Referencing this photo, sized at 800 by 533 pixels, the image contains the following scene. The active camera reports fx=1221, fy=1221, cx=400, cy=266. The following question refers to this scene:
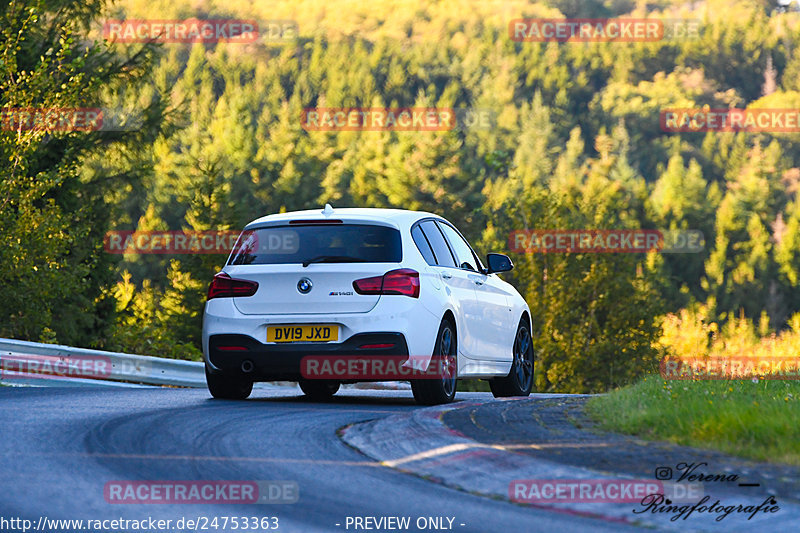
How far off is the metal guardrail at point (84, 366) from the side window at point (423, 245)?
4.88m

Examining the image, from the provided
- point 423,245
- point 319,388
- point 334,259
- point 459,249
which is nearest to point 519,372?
point 459,249

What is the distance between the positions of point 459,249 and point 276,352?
269 cm

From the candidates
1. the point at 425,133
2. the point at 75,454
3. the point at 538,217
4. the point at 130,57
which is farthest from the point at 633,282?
the point at 75,454

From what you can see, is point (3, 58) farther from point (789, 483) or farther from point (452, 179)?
point (452, 179)

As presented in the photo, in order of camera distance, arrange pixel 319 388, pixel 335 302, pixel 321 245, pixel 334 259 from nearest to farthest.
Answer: pixel 335 302, pixel 334 259, pixel 321 245, pixel 319 388

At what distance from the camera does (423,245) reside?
11.1 m

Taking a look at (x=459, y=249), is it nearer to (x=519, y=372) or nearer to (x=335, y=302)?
(x=519, y=372)

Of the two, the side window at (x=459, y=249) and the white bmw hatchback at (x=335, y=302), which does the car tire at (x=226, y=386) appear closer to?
the white bmw hatchback at (x=335, y=302)

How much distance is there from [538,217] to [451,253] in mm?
42209

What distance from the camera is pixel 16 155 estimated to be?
1884 centimetres

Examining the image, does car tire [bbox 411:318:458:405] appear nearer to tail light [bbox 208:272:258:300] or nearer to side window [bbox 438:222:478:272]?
side window [bbox 438:222:478:272]

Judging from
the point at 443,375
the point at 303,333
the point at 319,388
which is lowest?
the point at 319,388

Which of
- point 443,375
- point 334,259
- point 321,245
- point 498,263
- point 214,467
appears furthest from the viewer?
point 498,263

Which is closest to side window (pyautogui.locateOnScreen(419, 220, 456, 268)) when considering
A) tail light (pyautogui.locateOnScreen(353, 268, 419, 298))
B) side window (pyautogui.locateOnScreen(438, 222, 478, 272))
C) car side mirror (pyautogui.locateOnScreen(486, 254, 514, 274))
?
side window (pyautogui.locateOnScreen(438, 222, 478, 272))
